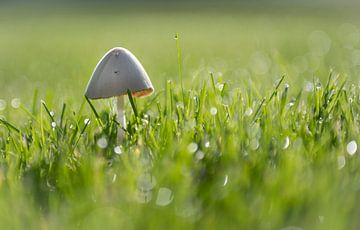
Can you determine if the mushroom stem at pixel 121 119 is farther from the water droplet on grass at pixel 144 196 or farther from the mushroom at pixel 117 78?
the water droplet on grass at pixel 144 196

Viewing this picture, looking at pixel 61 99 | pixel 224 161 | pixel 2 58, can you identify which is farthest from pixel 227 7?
pixel 224 161

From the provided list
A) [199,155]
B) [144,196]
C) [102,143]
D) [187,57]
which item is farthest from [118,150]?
[187,57]

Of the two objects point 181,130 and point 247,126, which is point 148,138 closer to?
point 181,130

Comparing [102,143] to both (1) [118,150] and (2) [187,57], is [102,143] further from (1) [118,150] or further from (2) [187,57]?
(2) [187,57]

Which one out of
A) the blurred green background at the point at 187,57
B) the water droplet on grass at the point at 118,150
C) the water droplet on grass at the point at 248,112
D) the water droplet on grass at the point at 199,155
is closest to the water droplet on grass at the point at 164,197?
the water droplet on grass at the point at 199,155

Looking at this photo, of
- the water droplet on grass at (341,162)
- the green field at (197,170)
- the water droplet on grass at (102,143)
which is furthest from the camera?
the water droplet on grass at (102,143)

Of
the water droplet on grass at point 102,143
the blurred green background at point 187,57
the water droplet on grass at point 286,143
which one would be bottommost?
the blurred green background at point 187,57

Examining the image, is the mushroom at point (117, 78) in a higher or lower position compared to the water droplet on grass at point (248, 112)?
higher
